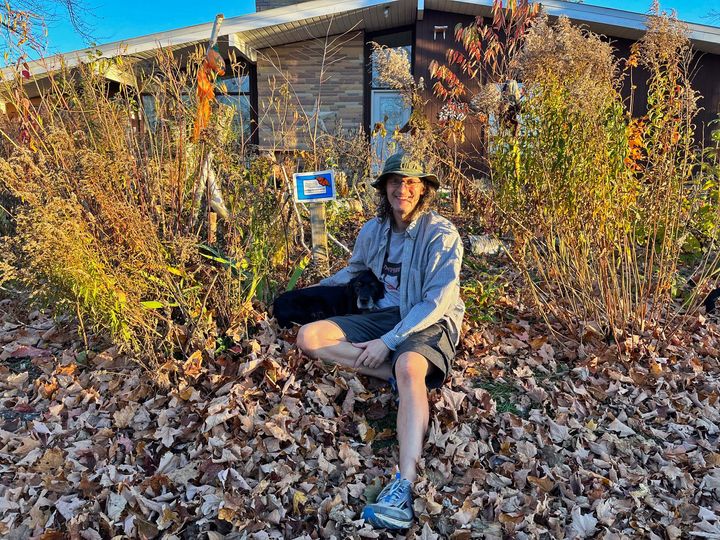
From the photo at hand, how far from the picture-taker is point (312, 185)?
11.7ft

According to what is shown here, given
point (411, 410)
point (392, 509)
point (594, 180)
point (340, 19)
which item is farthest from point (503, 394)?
point (340, 19)

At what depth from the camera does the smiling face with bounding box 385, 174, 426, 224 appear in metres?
3.09

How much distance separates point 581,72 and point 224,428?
9.68ft

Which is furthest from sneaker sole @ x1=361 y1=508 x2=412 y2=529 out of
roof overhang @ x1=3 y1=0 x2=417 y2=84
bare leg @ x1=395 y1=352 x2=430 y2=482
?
roof overhang @ x1=3 y1=0 x2=417 y2=84

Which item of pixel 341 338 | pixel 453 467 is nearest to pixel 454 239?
pixel 341 338

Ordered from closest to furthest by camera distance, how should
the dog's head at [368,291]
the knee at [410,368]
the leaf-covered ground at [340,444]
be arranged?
1. the leaf-covered ground at [340,444]
2. the knee at [410,368]
3. the dog's head at [368,291]

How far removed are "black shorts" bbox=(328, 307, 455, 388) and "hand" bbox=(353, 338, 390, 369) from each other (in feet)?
0.20

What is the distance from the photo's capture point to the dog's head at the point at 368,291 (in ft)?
10.7

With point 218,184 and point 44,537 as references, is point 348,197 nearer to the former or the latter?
point 218,184

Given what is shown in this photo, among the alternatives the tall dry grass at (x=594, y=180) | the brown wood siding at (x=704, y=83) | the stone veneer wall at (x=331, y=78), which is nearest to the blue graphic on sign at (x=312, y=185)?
the tall dry grass at (x=594, y=180)

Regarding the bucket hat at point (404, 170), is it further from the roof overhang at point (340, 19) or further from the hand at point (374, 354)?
the roof overhang at point (340, 19)

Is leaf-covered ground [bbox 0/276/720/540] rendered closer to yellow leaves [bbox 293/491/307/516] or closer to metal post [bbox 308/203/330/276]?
yellow leaves [bbox 293/491/307/516]

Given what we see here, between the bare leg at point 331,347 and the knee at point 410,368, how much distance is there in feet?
1.08

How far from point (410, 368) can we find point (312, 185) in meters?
1.60
